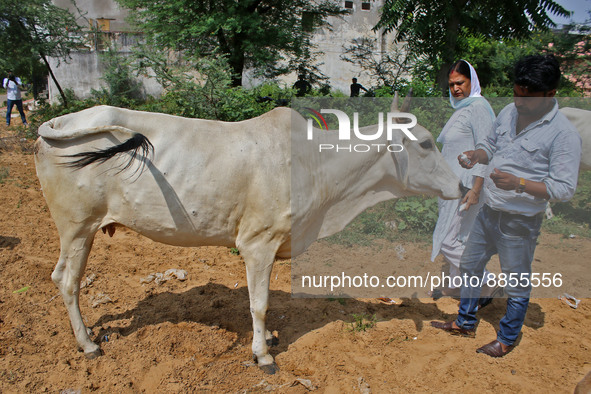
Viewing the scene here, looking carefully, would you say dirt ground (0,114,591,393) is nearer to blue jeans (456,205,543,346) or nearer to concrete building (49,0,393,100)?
blue jeans (456,205,543,346)

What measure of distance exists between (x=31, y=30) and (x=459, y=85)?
1292 centimetres

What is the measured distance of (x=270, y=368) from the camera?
362 cm

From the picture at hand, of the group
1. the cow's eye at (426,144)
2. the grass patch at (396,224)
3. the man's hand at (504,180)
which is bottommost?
the grass patch at (396,224)

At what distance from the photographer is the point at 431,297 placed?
193 inches

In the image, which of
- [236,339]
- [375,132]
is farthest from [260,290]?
[375,132]

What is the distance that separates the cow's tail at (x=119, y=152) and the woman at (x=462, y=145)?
261 cm

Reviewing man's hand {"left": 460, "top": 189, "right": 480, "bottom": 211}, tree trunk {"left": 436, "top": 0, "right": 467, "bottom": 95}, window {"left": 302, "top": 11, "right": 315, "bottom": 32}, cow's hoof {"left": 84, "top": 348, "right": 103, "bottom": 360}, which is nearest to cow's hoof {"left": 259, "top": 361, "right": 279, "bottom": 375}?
cow's hoof {"left": 84, "top": 348, "right": 103, "bottom": 360}

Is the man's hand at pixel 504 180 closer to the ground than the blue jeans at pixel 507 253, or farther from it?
farther from it

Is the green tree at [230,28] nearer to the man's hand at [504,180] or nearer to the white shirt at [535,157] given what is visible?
the white shirt at [535,157]

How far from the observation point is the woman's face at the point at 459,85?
13.4 ft

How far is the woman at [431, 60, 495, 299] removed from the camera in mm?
3918

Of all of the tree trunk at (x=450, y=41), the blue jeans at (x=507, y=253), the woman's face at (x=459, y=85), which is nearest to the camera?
the blue jeans at (x=507, y=253)

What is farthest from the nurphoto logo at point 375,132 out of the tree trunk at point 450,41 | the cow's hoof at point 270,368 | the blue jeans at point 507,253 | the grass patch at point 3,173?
the grass patch at point 3,173

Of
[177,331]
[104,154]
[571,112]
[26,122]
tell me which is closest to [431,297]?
[571,112]
